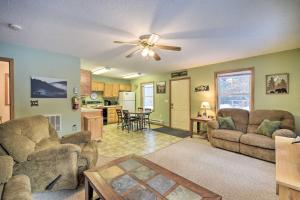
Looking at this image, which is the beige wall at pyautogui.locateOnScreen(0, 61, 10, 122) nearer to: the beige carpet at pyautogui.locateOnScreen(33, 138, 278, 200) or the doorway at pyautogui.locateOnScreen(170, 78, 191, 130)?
the beige carpet at pyautogui.locateOnScreen(33, 138, 278, 200)

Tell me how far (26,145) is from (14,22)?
1.79 metres

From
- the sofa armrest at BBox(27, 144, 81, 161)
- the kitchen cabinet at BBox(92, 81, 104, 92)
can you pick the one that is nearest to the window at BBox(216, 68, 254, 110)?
the sofa armrest at BBox(27, 144, 81, 161)

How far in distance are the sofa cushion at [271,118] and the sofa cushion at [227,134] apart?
0.42 m

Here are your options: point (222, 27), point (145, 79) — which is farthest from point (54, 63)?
point (145, 79)

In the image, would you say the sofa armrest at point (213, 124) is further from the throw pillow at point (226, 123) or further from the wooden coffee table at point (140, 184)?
the wooden coffee table at point (140, 184)

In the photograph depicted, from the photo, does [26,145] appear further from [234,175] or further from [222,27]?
[222,27]

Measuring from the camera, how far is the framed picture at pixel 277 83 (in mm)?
3535

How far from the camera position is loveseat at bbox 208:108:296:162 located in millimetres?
2908

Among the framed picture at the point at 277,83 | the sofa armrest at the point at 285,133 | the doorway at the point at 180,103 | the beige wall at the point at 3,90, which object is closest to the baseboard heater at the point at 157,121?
the doorway at the point at 180,103

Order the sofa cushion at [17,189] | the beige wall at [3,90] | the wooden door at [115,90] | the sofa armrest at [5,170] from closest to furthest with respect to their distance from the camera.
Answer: the sofa cushion at [17,189] < the sofa armrest at [5,170] < the beige wall at [3,90] < the wooden door at [115,90]

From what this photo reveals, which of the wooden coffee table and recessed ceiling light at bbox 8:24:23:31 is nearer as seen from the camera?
the wooden coffee table

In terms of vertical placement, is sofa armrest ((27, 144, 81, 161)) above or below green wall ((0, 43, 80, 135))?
below

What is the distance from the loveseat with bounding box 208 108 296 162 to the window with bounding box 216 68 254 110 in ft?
1.84

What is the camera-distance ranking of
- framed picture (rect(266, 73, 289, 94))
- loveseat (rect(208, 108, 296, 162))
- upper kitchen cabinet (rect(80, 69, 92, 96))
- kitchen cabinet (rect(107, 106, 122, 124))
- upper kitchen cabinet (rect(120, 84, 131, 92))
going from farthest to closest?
upper kitchen cabinet (rect(120, 84, 131, 92))
kitchen cabinet (rect(107, 106, 122, 124))
upper kitchen cabinet (rect(80, 69, 92, 96))
framed picture (rect(266, 73, 289, 94))
loveseat (rect(208, 108, 296, 162))
